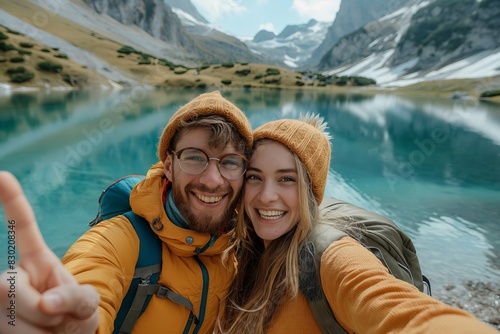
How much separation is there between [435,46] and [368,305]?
458 ft

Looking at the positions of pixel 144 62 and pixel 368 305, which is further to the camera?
pixel 144 62

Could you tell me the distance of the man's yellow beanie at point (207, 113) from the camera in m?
2.72

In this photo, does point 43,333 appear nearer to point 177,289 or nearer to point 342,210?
point 177,289

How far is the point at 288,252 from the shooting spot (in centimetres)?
261

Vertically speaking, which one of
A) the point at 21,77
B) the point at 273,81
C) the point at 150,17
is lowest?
the point at 273,81

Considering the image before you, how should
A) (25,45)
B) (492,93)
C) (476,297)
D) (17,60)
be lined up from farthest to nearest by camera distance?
(492,93) → (25,45) → (17,60) → (476,297)

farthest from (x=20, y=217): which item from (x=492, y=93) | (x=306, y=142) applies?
(x=492, y=93)

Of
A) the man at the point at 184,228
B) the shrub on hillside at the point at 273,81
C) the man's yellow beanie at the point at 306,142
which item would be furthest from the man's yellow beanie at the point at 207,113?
the shrub on hillside at the point at 273,81

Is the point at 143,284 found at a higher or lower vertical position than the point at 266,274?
higher

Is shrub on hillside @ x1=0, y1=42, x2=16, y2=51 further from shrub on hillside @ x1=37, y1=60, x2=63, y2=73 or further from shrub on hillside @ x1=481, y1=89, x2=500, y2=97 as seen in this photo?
shrub on hillside @ x1=481, y1=89, x2=500, y2=97

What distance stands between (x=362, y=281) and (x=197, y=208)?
1.38 metres

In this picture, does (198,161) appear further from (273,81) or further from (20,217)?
(273,81)

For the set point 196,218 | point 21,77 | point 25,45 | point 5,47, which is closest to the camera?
point 196,218

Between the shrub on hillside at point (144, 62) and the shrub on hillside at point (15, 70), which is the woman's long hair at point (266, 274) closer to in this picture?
the shrub on hillside at point (15, 70)
